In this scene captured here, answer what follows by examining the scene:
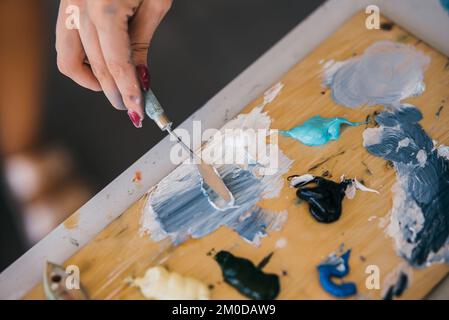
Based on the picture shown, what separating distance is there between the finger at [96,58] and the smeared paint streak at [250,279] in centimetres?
45

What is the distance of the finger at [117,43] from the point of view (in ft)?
3.54

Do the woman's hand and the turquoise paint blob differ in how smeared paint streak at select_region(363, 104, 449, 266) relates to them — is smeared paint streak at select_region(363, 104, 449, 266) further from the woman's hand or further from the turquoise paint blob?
the woman's hand

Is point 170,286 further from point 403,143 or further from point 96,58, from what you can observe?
point 403,143

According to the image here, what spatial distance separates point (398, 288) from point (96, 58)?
78 centimetres

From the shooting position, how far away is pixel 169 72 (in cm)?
191

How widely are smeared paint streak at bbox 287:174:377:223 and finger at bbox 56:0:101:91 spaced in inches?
20.5

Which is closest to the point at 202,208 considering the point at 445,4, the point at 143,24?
the point at 143,24

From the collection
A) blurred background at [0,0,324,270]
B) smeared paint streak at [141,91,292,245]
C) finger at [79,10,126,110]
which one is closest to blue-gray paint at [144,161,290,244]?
smeared paint streak at [141,91,292,245]

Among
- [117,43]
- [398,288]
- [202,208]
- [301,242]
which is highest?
[117,43]

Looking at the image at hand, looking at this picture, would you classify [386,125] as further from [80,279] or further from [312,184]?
[80,279]

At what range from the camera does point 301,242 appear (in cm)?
114

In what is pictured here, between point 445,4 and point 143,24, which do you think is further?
point 445,4

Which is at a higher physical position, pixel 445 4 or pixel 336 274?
pixel 445 4

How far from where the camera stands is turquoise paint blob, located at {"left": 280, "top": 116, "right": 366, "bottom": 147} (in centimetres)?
126
